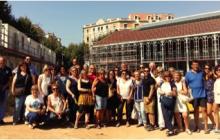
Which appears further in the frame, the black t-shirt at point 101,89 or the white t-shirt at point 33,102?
the black t-shirt at point 101,89

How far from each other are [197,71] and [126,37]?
3259cm

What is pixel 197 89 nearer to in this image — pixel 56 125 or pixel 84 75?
pixel 84 75

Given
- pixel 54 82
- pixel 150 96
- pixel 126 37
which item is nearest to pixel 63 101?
pixel 54 82

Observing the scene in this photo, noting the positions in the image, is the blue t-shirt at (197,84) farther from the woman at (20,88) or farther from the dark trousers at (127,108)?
the woman at (20,88)

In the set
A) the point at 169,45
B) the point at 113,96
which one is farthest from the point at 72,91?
the point at 169,45

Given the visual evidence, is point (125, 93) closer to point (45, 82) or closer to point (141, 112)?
point (141, 112)

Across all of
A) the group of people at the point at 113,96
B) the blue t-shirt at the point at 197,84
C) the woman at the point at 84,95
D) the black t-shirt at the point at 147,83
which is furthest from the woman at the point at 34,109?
the blue t-shirt at the point at 197,84

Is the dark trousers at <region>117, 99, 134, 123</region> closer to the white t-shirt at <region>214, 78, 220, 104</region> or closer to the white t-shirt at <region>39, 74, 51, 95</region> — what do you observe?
the white t-shirt at <region>39, 74, 51, 95</region>

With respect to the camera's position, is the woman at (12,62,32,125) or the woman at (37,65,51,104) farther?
the woman at (37,65,51,104)

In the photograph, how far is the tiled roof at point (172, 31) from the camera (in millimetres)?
34969

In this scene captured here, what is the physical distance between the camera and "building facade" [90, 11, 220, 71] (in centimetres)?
3362

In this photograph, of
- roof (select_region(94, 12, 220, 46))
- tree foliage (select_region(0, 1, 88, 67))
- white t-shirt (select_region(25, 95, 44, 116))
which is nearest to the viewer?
white t-shirt (select_region(25, 95, 44, 116))

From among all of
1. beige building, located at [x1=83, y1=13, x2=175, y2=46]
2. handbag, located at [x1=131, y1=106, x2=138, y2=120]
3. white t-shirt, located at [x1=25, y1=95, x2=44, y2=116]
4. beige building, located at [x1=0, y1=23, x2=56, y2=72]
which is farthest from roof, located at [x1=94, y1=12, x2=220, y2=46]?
beige building, located at [x1=83, y1=13, x2=175, y2=46]

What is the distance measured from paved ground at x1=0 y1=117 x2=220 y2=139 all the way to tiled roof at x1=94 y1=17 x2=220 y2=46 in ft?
79.8
